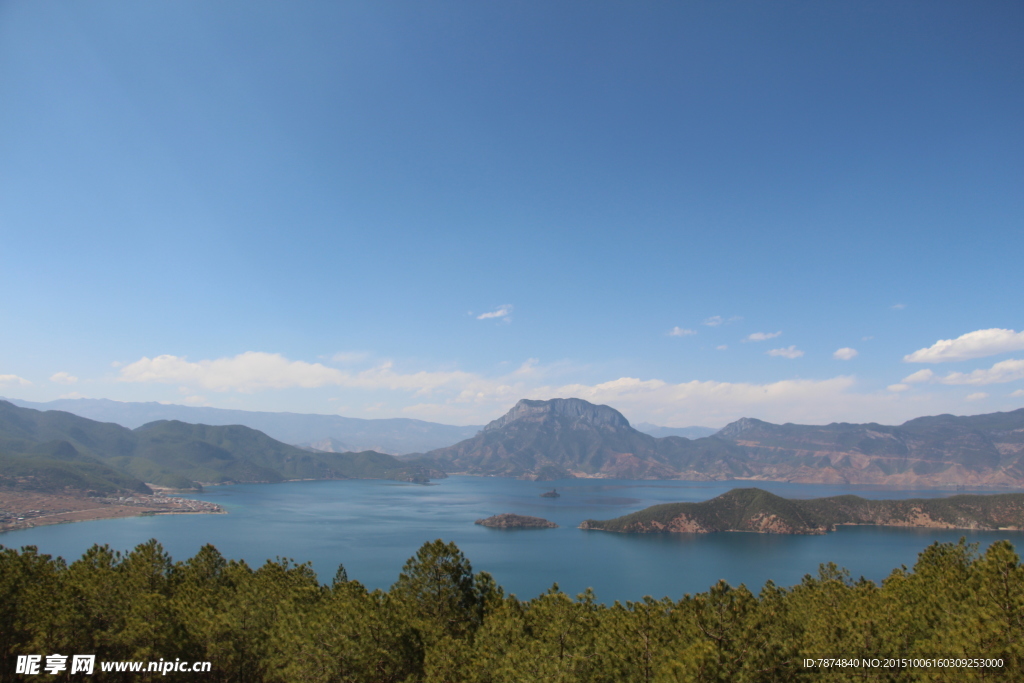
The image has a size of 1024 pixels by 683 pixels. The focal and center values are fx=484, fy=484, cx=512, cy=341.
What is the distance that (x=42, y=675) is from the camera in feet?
75.7

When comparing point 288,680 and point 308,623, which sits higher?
point 308,623

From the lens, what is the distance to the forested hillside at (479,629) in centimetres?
1869

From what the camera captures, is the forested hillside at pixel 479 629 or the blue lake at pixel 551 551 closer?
the forested hillside at pixel 479 629

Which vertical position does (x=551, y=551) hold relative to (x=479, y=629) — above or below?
below

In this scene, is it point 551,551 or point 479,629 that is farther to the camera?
point 551,551

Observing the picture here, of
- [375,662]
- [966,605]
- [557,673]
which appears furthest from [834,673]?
[375,662]

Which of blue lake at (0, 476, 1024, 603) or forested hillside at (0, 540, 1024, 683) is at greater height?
forested hillside at (0, 540, 1024, 683)

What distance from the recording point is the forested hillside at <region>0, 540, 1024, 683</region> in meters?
18.7

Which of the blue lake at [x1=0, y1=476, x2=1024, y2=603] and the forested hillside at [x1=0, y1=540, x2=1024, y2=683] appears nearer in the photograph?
the forested hillside at [x1=0, y1=540, x2=1024, y2=683]

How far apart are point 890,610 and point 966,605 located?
3.09 metres

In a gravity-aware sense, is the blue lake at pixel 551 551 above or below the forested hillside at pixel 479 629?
below

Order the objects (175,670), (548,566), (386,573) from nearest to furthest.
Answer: (175,670) < (386,573) < (548,566)

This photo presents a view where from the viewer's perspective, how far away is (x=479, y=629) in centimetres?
2636

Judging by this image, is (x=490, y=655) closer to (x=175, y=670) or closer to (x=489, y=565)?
(x=175, y=670)
